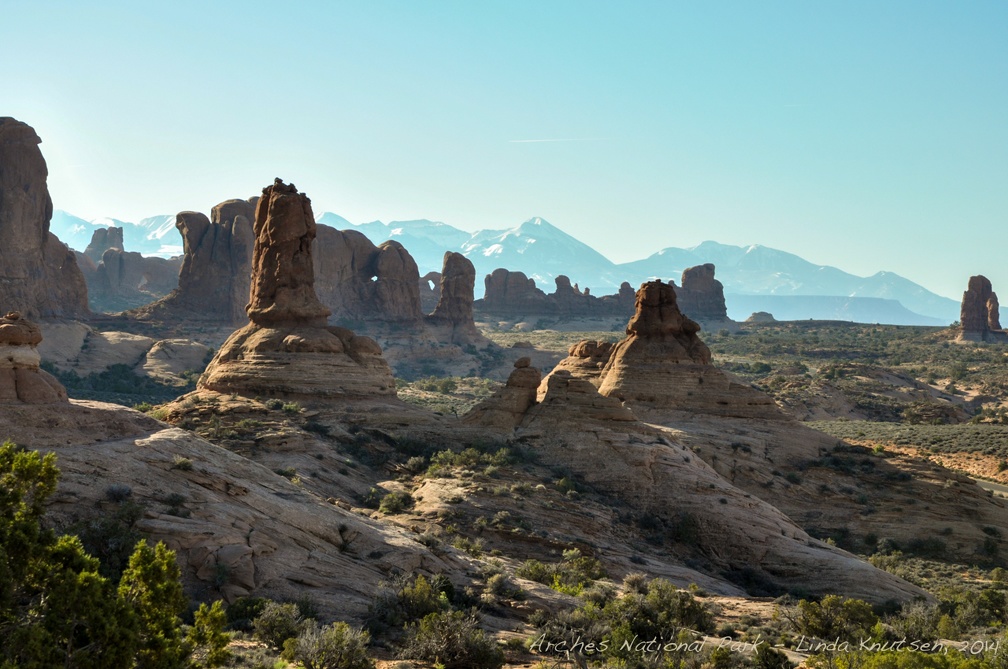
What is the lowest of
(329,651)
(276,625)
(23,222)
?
(276,625)

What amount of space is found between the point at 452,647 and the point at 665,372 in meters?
30.2

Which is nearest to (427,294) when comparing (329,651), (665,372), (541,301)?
(541,301)

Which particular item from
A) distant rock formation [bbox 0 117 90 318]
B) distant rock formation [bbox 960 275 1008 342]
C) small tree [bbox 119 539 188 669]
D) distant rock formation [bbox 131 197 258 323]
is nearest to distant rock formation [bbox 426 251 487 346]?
distant rock formation [bbox 131 197 258 323]

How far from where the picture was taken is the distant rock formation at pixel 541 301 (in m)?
151

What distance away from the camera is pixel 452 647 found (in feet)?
54.0

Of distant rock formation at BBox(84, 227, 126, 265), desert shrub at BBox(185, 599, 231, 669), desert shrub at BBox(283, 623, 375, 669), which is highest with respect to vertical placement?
distant rock formation at BBox(84, 227, 126, 265)

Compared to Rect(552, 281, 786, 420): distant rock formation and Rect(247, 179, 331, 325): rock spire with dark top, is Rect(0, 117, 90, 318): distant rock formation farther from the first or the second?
Rect(552, 281, 786, 420): distant rock formation

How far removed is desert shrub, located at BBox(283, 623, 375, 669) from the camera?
14906mm

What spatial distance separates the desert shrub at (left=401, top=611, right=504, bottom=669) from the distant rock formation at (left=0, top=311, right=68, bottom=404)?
11121 mm

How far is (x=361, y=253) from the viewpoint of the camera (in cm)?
11856

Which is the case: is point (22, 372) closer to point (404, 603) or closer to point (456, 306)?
point (404, 603)

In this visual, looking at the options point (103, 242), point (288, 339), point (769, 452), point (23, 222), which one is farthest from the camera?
point (103, 242)

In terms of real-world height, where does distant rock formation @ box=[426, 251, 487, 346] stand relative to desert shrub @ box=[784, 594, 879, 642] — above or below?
above

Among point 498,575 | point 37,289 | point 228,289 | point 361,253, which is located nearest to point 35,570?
point 498,575
